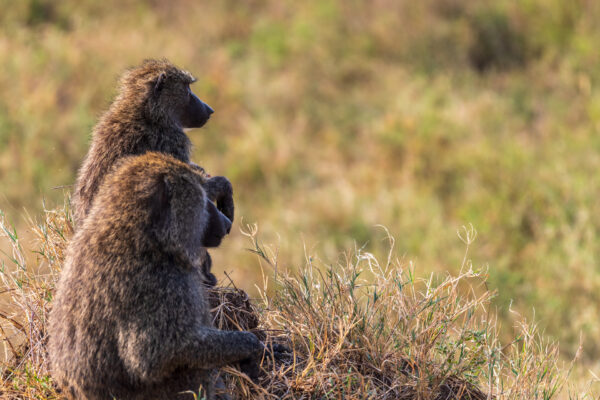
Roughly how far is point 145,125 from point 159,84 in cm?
25

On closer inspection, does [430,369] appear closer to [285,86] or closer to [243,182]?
[243,182]

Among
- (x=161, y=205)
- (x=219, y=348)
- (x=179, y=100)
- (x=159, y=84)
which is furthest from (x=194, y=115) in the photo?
(x=219, y=348)

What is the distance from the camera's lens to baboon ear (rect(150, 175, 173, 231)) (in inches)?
114

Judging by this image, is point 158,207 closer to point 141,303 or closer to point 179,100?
point 141,303

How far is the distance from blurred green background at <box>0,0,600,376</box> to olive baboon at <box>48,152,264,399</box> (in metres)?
4.97

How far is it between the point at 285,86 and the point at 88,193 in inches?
348

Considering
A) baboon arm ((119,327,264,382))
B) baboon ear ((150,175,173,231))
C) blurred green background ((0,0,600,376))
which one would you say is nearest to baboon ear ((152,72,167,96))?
baboon ear ((150,175,173,231))

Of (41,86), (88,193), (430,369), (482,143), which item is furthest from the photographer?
(41,86)

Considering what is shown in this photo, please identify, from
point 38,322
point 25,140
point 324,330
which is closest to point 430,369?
point 324,330

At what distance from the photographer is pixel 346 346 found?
3395 mm

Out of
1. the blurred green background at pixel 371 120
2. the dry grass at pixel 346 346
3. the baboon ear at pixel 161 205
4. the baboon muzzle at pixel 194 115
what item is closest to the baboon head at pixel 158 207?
the baboon ear at pixel 161 205

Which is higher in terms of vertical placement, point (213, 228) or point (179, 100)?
point (179, 100)

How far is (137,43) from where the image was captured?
1282 cm

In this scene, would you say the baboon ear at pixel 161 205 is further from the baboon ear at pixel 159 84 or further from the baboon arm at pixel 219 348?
the baboon ear at pixel 159 84
